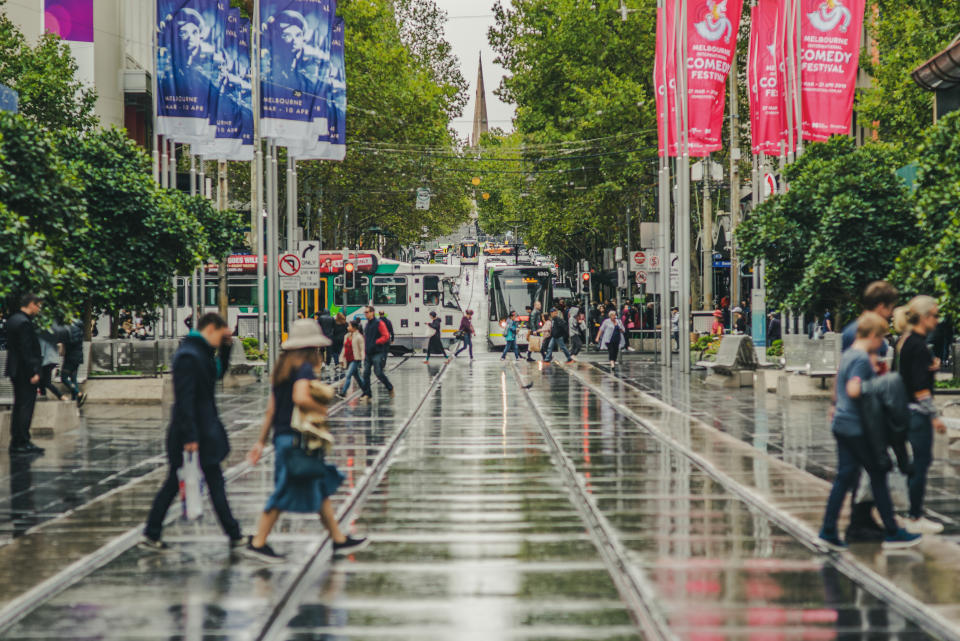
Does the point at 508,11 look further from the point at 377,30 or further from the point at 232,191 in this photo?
the point at 232,191

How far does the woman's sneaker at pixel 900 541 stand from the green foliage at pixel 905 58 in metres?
25.4

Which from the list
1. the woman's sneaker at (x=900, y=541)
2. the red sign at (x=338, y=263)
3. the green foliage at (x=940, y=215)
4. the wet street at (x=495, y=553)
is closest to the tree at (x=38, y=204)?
the wet street at (x=495, y=553)

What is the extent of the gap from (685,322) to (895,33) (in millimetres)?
12677

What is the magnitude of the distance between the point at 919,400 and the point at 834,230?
13.0 meters

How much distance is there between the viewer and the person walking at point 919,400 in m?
9.62

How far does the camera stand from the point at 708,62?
32375mm

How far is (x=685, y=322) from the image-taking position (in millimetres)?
30859

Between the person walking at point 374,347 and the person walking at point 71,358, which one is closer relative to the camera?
the person walking at point 71,358

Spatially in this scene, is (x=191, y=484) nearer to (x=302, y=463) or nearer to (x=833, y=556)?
(x=302, y=463)

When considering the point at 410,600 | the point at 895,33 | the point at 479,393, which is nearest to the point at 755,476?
the point at 410,600

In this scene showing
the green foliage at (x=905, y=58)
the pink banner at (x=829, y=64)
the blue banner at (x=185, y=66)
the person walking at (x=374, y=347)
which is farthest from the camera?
the green foliage at (x=905, y=58)

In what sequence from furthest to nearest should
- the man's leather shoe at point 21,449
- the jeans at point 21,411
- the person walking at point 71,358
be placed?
the person walking at point 71,358 → the man's leather shoe at point 21,449 → the jeans at point 21,411

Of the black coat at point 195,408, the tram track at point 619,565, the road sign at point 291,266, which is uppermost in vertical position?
the road sign at point 291,266

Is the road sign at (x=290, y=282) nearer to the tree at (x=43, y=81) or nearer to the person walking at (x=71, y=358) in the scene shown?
the person walking at (x=71, y=358)
